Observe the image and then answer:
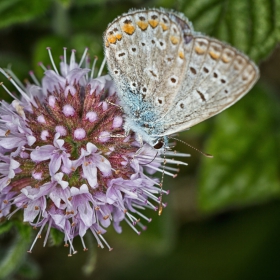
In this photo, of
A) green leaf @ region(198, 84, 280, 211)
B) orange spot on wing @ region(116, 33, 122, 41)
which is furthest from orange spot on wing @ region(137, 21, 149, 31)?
green leaf @ region(198, 84, 280, 211)

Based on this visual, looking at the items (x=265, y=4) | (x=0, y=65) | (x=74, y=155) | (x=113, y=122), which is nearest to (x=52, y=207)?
(x=74, y=155)

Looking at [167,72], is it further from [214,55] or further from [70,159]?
[70,159]

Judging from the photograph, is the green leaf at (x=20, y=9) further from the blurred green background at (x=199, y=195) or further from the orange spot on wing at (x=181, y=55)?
the orange spot on wing at (x=181, y=55)

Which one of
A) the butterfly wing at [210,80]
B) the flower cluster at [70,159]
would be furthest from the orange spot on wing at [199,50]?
the flower cluster at [70,159]

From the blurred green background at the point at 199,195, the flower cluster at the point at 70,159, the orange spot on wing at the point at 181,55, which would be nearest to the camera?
the flower cluster at the point at 70,159

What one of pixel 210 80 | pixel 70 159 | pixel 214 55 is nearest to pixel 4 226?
pixel 70 159

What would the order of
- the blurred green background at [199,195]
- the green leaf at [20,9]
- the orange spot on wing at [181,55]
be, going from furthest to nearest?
the blurred green background at [199,195]
the green leaf at [20,9]
the orange spot on wing at [181,55]

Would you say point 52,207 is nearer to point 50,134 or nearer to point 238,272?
point 50,134
